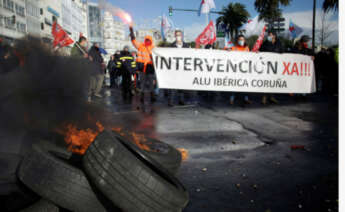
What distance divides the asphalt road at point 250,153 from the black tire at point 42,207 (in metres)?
1.25

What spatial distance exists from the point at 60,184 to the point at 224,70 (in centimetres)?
788

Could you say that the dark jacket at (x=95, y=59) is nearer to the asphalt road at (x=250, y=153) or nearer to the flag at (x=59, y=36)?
the flag at (x=59, y=36)

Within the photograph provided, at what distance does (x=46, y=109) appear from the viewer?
17.4 ft

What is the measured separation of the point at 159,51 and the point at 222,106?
2.97 meters

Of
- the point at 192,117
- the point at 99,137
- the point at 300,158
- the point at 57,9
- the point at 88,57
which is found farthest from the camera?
the point at 57,9

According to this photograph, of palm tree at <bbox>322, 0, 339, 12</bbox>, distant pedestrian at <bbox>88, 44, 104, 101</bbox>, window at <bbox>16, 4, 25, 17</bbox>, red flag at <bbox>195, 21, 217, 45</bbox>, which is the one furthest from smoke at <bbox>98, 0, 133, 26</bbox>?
window at <bbox>16, 4, 25, 17</bbox>

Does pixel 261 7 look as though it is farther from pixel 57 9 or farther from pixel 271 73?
pixel 57 9

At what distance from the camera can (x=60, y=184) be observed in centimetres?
253

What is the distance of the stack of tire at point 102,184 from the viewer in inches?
96.5

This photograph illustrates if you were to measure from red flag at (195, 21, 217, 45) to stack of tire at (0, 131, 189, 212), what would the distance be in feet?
37.2

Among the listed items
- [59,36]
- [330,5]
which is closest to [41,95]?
[59,36]

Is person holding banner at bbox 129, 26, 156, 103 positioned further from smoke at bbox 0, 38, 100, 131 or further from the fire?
the fire

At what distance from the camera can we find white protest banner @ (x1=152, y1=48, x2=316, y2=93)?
30.9 feet

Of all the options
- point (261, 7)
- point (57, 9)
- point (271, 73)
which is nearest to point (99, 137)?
point (271, 73)
